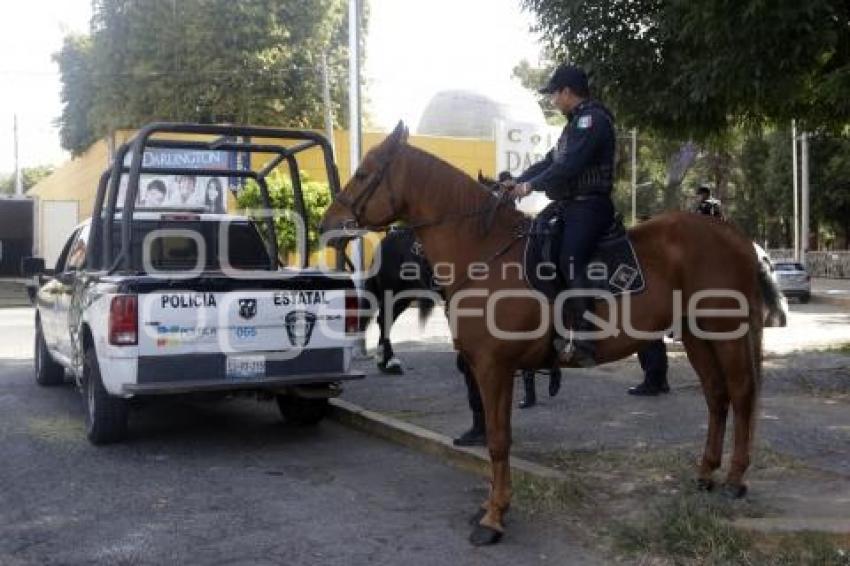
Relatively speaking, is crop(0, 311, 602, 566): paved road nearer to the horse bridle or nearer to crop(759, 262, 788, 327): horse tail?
the horse bridle

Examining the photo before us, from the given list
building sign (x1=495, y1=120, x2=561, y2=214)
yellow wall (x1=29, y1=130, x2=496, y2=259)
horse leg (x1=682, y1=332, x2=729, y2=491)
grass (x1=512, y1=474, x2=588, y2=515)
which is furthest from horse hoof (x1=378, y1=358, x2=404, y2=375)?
building sign (x1=495, y1=120, x2=561, y2=214)

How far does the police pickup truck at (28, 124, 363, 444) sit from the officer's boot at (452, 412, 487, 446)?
119 centimetres

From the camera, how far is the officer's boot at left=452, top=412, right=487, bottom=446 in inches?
282

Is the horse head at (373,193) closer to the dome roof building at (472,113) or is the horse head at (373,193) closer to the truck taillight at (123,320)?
the truck taillight at (123,320)

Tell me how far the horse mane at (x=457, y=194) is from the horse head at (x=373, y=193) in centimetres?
11

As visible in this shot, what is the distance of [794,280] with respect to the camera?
27906mm

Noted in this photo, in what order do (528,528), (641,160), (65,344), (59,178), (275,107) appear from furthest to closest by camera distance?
(641,160)
(59,178)
(275,107)
(65,344)
(528,528)

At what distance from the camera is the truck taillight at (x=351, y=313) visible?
774 centimetres

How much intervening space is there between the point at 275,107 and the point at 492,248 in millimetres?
27049

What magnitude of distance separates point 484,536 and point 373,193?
216 cm

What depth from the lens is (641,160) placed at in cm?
4984

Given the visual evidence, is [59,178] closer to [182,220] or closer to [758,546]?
[182,220]

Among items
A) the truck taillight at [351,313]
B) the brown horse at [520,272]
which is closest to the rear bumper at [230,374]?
the truck taillight at [351,313]

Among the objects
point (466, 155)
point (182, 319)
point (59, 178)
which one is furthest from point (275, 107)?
point (182, 319)
